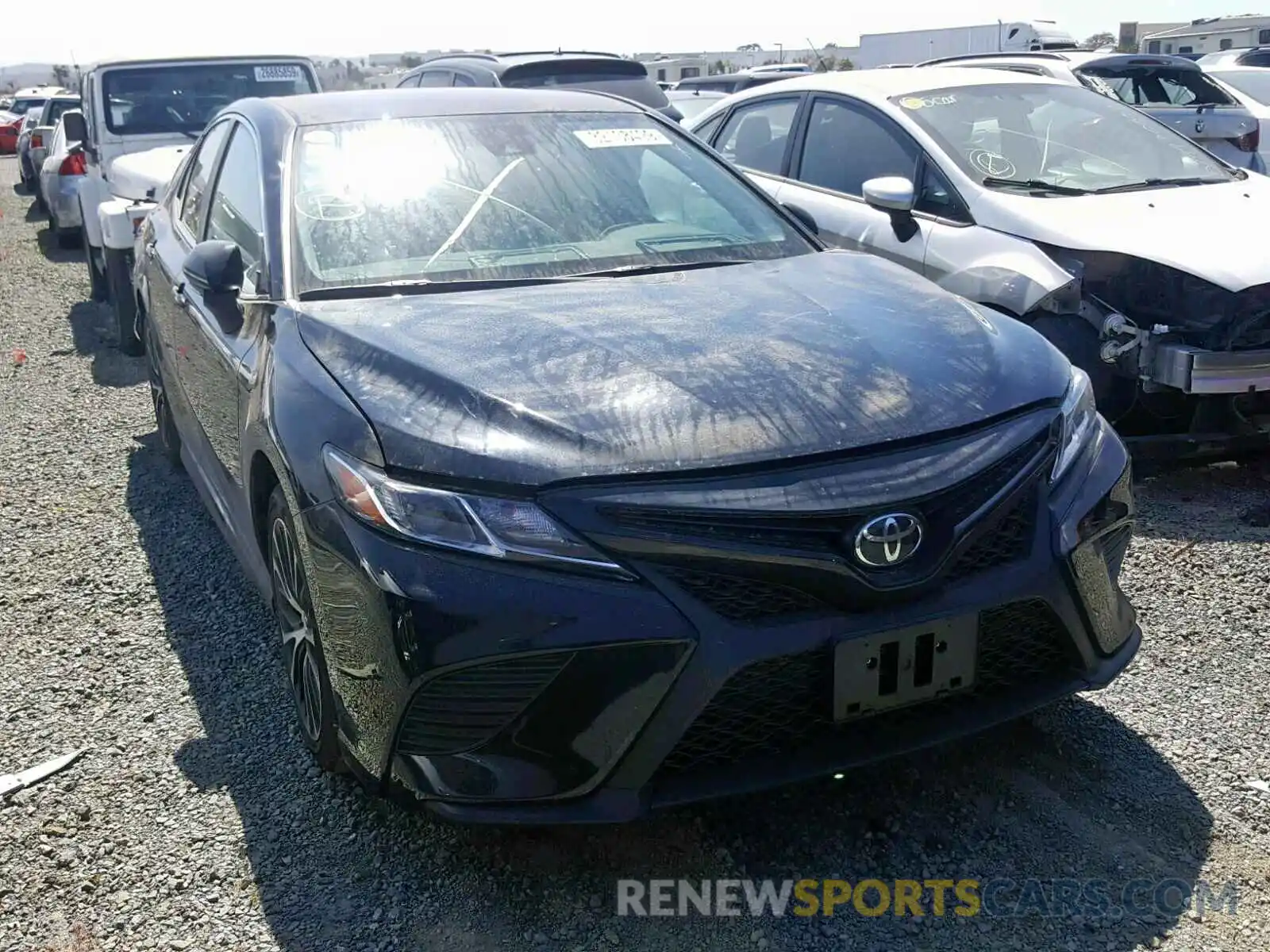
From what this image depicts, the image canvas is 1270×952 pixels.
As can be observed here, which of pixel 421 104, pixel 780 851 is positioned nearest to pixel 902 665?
pixel 780 851

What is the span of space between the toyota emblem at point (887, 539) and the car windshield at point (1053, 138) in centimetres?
359

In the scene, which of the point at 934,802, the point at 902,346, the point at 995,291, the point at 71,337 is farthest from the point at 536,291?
the point at 71,337

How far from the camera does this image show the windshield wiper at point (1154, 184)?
564cm

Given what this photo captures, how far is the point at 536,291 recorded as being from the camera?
10.9 ft

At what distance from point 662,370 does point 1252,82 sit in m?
14.0

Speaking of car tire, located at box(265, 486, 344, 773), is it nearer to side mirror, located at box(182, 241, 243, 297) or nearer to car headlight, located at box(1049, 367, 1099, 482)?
side mirror, located at box(182, 241, 243, 297)

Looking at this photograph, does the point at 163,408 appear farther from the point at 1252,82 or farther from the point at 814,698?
the point at 1252,82

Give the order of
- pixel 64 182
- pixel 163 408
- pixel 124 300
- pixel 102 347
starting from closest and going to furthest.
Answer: pixel 163 408 < pixel 124 300 < pixel 102 347 < pixel 64 182

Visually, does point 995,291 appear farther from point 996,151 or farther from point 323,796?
point 323,796

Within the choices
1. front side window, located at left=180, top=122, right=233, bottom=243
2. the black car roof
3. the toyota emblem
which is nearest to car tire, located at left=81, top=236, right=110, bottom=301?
front side window, located at left=180, top=122, right=233, bottom=243

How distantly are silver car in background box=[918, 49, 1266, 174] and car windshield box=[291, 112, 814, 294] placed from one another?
690cm

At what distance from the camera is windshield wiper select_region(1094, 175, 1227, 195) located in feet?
18.5

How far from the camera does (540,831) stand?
2.86 metres

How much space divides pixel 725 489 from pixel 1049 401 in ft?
2.90
